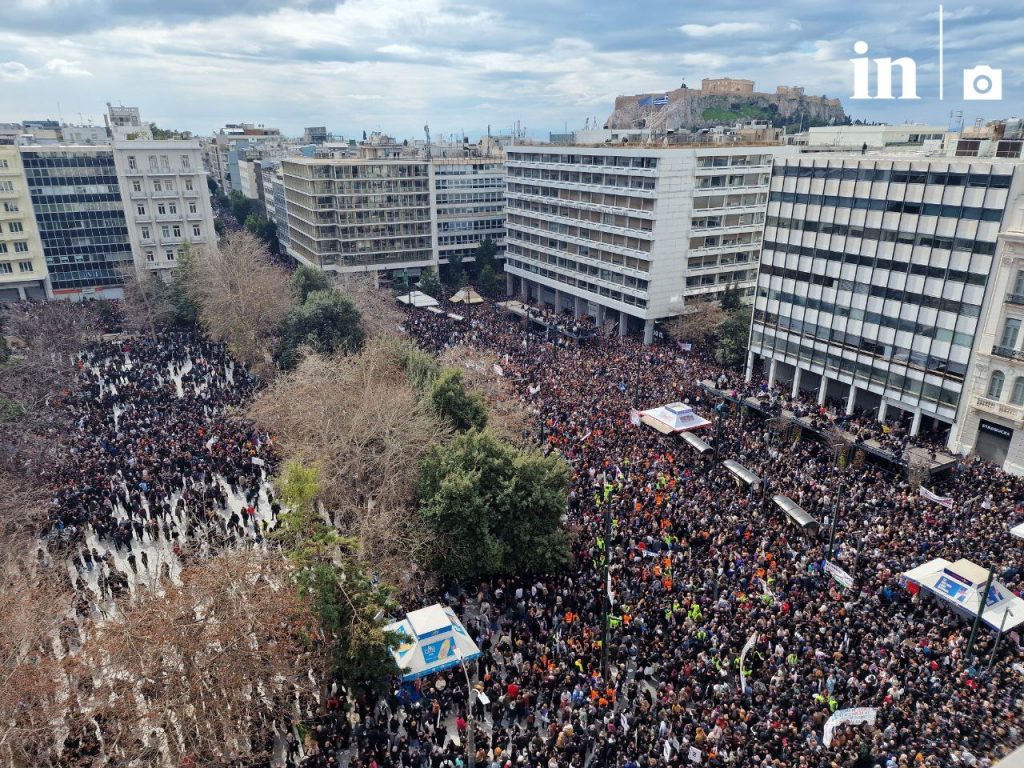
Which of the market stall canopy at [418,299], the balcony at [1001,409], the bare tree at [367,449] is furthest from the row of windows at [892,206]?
the market stall canopy at [418,299]

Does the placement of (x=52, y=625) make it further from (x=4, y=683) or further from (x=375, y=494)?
(x=375, y=494)

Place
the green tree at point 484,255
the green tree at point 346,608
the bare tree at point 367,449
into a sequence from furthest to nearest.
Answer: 1. the green tree at point 484,255
2. the bare tree at point 367,449
3. the green tree at point 346,608

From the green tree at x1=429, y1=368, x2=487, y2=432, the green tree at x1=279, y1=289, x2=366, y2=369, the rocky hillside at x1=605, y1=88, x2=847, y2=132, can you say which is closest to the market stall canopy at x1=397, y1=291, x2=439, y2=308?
the green tree at x1=279, y1=289, x2=366, y2=369

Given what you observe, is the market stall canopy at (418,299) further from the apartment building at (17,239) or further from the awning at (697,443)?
the apartment building at (17,239)

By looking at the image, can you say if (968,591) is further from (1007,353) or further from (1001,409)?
(1007,353)

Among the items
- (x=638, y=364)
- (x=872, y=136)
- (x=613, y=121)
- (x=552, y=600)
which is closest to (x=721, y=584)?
(x=552, y=600)

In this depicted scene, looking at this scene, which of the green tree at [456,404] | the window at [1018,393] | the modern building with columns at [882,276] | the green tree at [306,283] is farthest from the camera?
the green tree at [306,283]

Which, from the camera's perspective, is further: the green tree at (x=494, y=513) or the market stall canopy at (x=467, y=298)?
the market stall canopy at (x=467, y=298)
